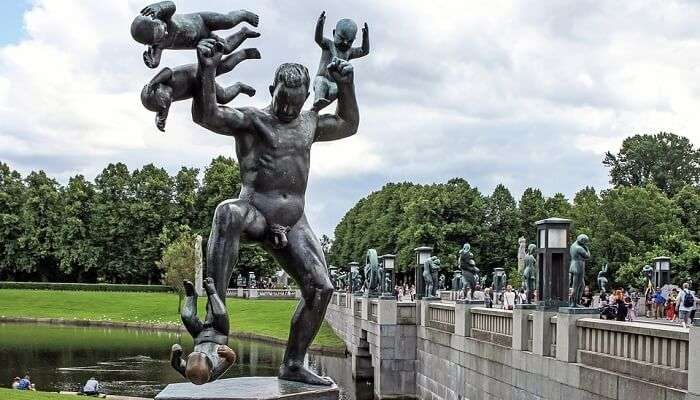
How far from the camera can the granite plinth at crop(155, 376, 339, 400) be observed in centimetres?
653

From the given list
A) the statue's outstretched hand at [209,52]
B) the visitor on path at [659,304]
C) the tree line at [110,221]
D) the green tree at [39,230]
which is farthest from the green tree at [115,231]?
the statue's outstretched hand at [209,52]

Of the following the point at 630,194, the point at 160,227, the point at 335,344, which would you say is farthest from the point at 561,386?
the point at 160,227

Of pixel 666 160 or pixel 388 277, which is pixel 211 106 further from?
pixel 666 160

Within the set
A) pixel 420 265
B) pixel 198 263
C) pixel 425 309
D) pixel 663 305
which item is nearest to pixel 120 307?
pixel 198 263

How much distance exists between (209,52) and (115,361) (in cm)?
3676

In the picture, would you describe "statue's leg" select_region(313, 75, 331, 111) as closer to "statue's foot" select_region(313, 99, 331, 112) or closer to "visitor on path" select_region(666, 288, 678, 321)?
"statue's foot" select_region(313, 99, 331, 112)

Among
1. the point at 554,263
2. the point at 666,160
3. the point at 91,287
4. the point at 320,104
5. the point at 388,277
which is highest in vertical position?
the point at 666,160

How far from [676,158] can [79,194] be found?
50.9 meters

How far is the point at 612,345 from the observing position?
14.1 meters

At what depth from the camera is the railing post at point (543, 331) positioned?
17.0 meters

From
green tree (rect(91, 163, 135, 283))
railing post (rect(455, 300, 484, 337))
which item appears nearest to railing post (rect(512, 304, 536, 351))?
railing post (rect(455, 300, 484, 337))

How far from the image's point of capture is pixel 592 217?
58.2m

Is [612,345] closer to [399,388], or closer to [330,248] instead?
[399,388]

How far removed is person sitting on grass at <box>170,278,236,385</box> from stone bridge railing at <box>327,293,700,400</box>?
22.5 feet
